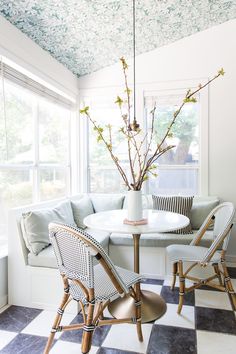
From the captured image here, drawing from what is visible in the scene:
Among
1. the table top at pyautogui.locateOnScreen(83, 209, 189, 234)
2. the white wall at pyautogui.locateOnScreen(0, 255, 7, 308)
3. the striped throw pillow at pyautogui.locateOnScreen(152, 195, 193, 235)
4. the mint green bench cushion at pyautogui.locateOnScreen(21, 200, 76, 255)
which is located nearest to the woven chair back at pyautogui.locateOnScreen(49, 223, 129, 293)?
the table top at pyautogui.locateOnScreen(83, 209, 189, 234)

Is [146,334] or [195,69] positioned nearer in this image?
[146,334]

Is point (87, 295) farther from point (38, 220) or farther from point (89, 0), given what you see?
point (89, 0)

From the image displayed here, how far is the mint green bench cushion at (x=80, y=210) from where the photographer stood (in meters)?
3.23

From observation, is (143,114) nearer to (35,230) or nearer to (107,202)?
(107,202)

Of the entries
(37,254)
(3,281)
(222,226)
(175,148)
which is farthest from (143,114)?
(3,281)

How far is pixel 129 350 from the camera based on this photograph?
5.90ft

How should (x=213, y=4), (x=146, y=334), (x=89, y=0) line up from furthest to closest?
(x=213, y=4)
(x=89, y=0)
(x=146, y=334)

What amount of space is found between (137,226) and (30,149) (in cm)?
172

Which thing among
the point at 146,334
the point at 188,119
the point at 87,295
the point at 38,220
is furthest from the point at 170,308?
the point at 188,119

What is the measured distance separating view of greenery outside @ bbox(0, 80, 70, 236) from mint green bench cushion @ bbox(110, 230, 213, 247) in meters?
1.06

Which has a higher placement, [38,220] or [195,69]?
[195,69]

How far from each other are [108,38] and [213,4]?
46.1 inches

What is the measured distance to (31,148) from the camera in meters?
3.15

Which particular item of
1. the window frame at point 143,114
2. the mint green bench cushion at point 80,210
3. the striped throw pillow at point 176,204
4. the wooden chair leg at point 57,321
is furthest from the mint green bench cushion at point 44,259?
the window frame at point 143,114
